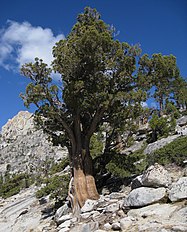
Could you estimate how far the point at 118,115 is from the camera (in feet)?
44.8

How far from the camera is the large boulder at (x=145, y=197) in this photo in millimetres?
8445

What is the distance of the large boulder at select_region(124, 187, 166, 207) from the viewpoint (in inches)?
332

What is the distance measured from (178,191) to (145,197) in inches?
45.2

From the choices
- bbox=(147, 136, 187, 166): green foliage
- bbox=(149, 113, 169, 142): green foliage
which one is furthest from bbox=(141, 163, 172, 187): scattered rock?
bbox=(149, 113, 169, 142): green foliage

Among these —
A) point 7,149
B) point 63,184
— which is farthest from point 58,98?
point 7,149

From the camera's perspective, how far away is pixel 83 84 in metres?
12.2

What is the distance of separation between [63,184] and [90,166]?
2630 millimetres

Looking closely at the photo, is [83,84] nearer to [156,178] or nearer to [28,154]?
[156,178]

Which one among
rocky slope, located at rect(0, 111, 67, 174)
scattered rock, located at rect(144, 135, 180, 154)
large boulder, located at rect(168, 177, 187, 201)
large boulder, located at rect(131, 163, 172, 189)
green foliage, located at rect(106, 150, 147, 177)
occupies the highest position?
rocky slope, located at rect(0, 111, 67, 174)

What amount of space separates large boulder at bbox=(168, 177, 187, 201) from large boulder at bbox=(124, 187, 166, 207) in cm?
37

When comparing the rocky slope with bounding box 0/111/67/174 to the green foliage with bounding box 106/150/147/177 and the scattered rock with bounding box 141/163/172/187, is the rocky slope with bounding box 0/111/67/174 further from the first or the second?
the scattered rock with bounding box 141/163/172/187

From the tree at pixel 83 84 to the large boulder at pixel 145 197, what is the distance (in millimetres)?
3347

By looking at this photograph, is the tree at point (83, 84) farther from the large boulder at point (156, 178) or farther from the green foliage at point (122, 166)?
the large boulder at point (156, 178)

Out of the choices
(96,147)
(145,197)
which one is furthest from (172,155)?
(96,147)
